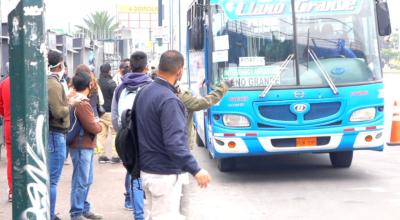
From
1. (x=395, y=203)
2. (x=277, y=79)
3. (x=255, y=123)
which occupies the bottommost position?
(x=395, y=203)

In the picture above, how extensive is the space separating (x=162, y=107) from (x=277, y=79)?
202 inches

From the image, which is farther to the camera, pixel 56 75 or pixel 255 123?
pixel 255 123

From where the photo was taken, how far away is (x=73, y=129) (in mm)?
7047

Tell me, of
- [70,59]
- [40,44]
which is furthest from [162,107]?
[70,59]

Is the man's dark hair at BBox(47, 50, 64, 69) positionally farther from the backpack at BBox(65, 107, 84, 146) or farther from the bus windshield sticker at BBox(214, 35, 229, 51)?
the bus windshield sticker at BBox(214, 35, 229, 51)

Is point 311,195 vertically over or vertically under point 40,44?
under

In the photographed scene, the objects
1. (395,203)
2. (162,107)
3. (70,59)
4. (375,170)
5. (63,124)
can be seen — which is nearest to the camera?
(162,107)

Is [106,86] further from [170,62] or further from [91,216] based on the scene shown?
[170,62]

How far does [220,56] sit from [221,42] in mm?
207

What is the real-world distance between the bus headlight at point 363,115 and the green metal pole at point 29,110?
20.3ft

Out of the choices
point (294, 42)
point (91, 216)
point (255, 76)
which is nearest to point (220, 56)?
point (255, 76)

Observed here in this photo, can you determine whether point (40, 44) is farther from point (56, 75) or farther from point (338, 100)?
point (338, 100)

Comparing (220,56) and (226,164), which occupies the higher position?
(220,56)

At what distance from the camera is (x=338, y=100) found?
9688mm
